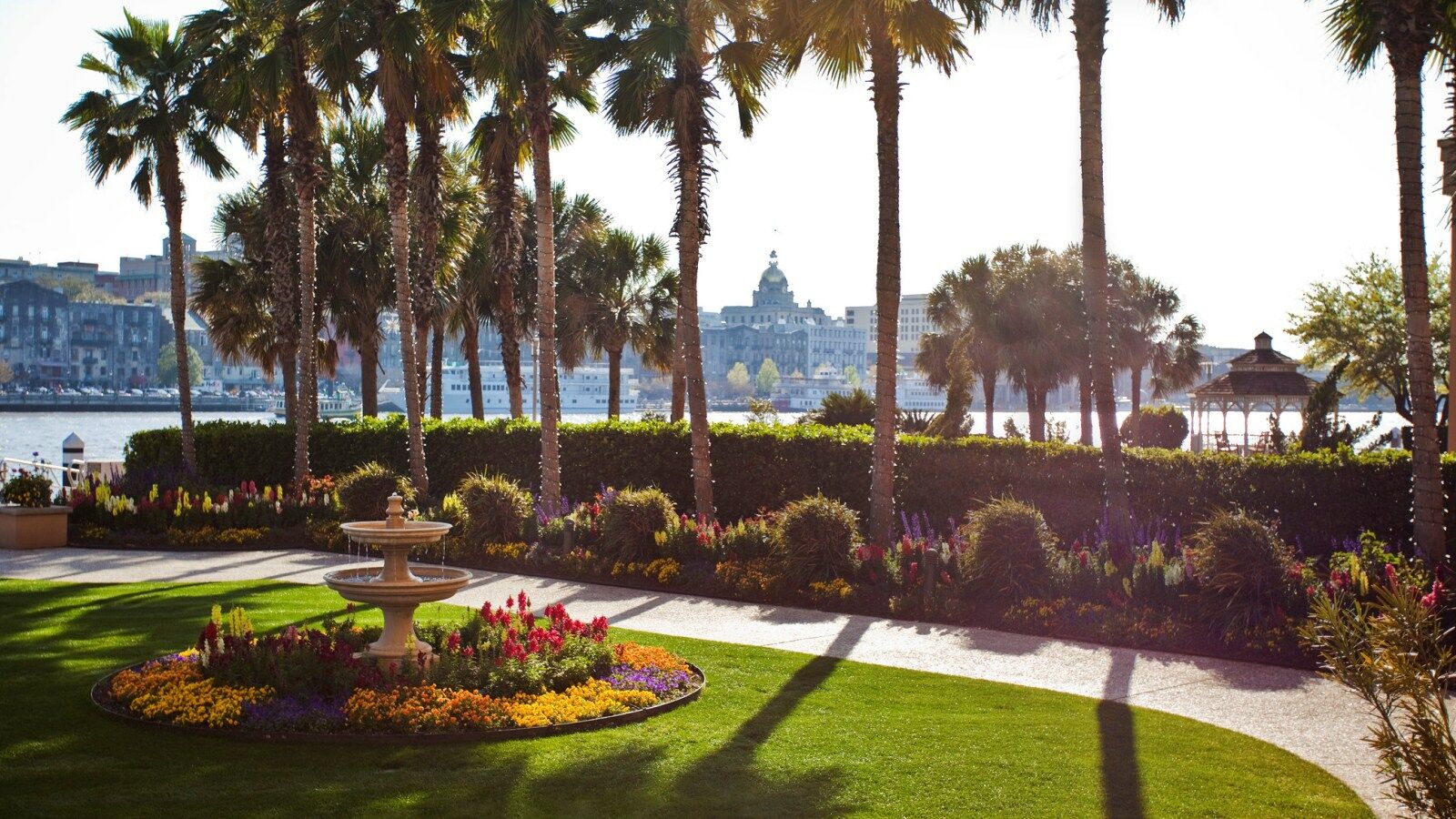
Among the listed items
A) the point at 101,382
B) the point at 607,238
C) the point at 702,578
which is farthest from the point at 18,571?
the point at 101,382

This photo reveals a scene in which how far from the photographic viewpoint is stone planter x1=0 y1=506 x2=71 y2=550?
20891mm

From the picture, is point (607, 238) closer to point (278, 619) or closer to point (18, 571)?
point (18, 571)

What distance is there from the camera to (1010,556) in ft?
48.5

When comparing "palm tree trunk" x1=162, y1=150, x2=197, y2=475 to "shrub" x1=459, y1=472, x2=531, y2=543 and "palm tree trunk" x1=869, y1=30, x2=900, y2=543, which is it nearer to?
"shrub" x1=459, y1=472, x2=531, y2=543

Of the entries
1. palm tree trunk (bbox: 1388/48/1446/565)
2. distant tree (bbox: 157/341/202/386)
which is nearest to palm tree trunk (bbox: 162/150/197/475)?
palm tree trunk (bbox: 1388/48/1446/565)

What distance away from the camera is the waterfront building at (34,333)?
536 ft

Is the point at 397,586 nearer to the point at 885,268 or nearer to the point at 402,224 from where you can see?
the point at 885,268

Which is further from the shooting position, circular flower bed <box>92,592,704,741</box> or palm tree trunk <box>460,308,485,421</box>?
palm tree trunk <box>460,308,485,421</box>

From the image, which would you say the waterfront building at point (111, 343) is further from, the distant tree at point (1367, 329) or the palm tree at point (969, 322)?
the distant tree at point (1367, 329)

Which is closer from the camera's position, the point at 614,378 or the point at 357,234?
the point at 357,234

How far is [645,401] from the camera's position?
182 meters

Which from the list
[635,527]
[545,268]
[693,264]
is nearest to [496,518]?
[635,527]

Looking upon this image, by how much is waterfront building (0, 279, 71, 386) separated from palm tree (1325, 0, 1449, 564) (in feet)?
570

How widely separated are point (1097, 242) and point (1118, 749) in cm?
909
